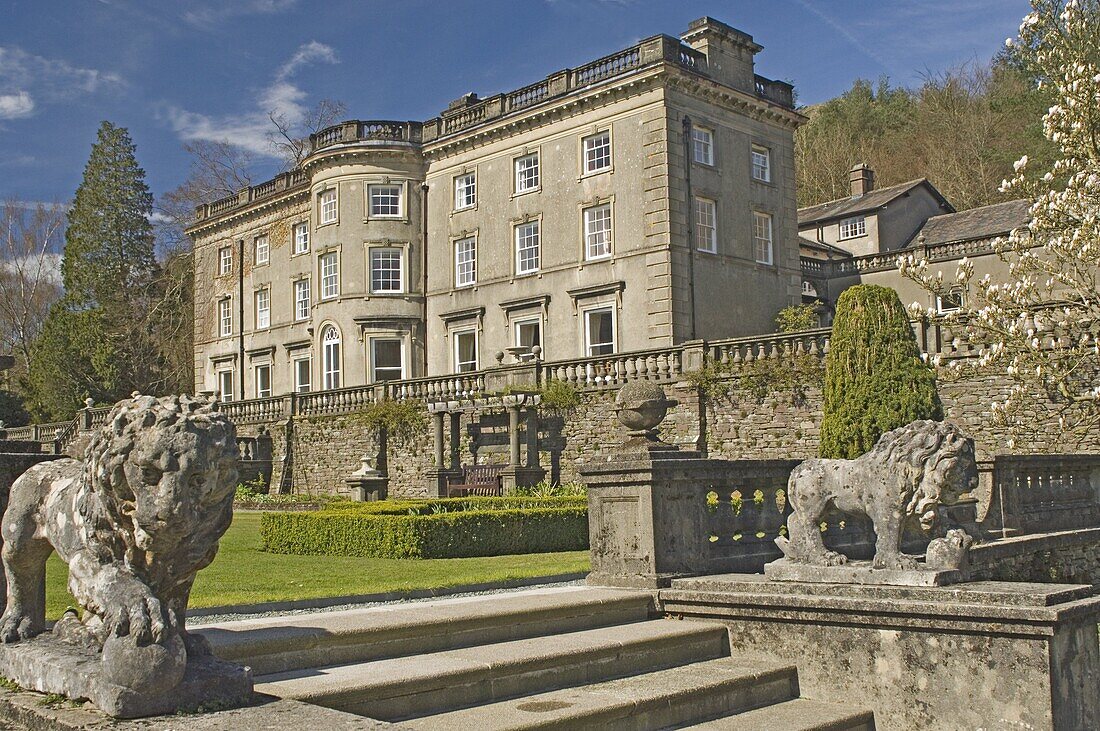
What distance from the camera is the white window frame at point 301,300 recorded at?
4266 centimetres

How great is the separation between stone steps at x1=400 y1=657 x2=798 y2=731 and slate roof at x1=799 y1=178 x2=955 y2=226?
38813 mm

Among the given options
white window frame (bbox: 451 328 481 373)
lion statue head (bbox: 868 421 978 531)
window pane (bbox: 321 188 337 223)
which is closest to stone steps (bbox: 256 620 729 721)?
lion statue head (bbox: 868 421 978 531)

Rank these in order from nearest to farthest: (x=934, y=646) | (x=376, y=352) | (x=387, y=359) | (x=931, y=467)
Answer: (x=934, y=646)
(x=931, y=467)
(x=376, y=352)
(x=387, y=359)

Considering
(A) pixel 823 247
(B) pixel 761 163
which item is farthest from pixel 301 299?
(A) pixel 823 247

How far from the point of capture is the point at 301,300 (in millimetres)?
42875

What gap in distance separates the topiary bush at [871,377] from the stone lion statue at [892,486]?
1079 cm

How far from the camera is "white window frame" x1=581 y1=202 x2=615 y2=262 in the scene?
32.8 m

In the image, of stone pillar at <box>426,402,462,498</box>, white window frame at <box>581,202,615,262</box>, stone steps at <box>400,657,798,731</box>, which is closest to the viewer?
stone steps at <box>400,657,798,731</box>

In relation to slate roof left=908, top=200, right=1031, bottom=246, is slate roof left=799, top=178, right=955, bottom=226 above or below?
above

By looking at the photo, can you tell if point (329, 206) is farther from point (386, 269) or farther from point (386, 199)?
point (386, 269)

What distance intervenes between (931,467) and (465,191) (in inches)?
1220

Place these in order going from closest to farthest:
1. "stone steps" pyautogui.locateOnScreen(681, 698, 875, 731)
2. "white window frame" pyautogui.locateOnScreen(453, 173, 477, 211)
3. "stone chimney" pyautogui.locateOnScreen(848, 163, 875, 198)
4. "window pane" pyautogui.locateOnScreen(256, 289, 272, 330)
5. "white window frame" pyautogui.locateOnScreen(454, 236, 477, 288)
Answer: "stone steps" pyautogui.locateOnScreen(681, 698, 875, 731) → "white window frame" pyautogui.locateOnScreen(454, 236, 477, 288) → "white window frame" pyautogui.locateOnScreen(453, 173, 477, 211) → "window pane" pyautogui.locateOnScreen(256, 289, 272, 330) → "stone chimney" pyautogui.locateOnScreen(848, 163, 875, 198)

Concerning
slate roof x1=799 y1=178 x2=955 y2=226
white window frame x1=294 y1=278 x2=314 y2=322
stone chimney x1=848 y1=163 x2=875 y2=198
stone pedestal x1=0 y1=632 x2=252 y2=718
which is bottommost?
stone pedestal x1=0 y1=632 x2=252 y2=718

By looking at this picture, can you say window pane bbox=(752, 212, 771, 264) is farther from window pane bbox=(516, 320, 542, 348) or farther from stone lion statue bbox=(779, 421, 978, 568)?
stone lion statue bbox=(779, 421, 978, 568)
